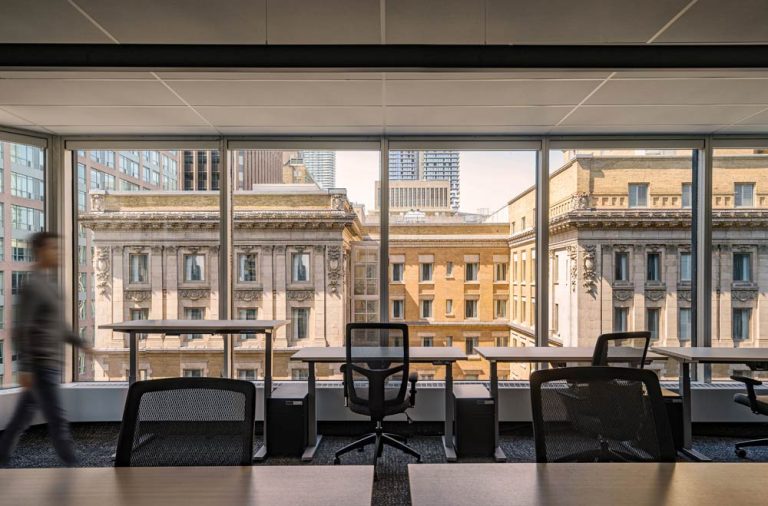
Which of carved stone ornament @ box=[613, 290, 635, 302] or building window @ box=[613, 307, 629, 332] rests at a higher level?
carved stone ornament @ box=[613, 290, 635, 302]

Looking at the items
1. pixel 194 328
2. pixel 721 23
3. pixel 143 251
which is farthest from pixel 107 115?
pixel 721 23

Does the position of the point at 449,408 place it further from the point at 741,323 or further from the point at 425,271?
the point at 741,323

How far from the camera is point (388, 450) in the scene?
3592 mm

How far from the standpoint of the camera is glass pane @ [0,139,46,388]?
404cm

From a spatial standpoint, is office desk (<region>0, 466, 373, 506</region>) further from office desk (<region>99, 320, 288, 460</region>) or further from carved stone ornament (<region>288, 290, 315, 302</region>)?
carved stone ornament (<region>288, 290, 315, 302</region>)

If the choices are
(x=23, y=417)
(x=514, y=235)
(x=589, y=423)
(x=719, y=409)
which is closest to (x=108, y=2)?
(x=23, y=417)

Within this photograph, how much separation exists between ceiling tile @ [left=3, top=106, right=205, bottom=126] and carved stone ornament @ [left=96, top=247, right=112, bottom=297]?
1202 millimetres

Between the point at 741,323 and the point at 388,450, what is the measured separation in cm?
350

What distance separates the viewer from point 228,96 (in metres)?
3.19

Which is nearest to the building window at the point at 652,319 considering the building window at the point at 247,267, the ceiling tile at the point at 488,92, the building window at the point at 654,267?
the building window at the point at 654,267

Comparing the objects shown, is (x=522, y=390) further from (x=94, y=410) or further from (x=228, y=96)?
(x=94, y=410)

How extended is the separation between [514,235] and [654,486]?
328 centimetres

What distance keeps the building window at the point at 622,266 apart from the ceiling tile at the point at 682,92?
152 cm

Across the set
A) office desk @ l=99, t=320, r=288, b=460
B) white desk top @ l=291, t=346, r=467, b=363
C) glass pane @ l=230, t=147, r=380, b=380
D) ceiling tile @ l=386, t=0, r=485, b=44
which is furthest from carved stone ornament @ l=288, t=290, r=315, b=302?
ceiling tile @ l=386, t=0, r=485, b=44
